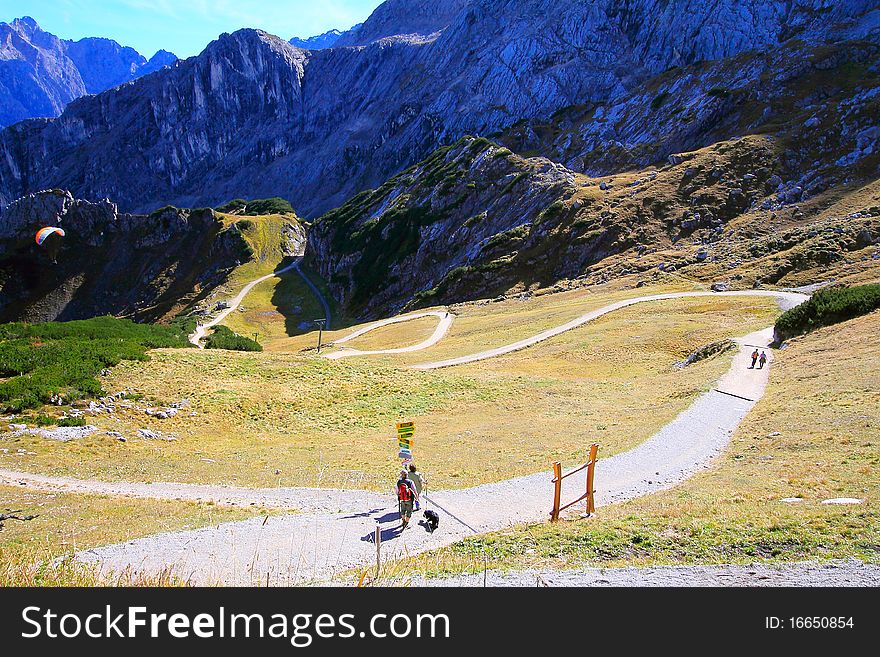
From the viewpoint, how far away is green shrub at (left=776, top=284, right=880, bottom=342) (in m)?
32.0

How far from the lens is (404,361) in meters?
46.6

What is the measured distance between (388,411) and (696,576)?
22.1 m

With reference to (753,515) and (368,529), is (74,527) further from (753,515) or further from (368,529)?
(753,515)

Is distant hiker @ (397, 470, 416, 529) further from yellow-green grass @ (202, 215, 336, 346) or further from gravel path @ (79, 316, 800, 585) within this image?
yellow-green grass @ (202, 215, 336, 346)

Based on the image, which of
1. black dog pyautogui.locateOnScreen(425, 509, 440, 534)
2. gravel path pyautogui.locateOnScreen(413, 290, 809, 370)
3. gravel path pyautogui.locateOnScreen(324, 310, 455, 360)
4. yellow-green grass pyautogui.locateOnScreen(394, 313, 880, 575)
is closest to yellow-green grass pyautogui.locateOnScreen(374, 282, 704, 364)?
gravel path pyautogui.locateOnScreen(324, 310, 455, 360)

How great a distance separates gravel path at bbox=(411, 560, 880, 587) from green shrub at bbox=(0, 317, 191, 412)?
77.4ft

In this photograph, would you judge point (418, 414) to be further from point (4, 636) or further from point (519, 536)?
point (4, 636)

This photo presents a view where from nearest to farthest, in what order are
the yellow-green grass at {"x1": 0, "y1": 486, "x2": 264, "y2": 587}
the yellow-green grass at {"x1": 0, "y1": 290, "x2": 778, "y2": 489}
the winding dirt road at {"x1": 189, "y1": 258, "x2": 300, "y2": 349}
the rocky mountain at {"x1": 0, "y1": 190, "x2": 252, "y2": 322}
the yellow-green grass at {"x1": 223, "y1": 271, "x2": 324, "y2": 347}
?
the yellow-green grass at {"x1": 0, "y1": 486, "x2": 264, "y2": 587}, the yellow-green grass at {"x1": 0, "y1": 290, "x2": 778, "y2": 489}, the winding dirt road at {"x1": 189, "y1": 258, "x2": 300, "y2": 349}, the yellow-green grass at {"x1": 223, "y1": 271, "x2": 324, "y2": 347}, the rocky mountain at {"x1": 0, "y1": 190, "x2": 252, "y2": 322}

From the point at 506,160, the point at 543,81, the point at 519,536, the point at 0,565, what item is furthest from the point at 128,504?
the point at 543,81

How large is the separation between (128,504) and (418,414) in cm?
1590

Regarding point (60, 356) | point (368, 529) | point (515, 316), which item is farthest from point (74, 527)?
point (515, 316)

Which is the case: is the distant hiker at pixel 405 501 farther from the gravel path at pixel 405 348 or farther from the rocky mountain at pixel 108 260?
the rocky mountain at pixel 108 260

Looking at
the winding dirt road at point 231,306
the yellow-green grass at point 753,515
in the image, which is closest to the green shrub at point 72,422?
the yellow-green grass at point 753,515

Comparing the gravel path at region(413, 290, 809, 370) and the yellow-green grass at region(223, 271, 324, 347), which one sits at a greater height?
the yellow-green grass at region(223, 271, 324, 347)
